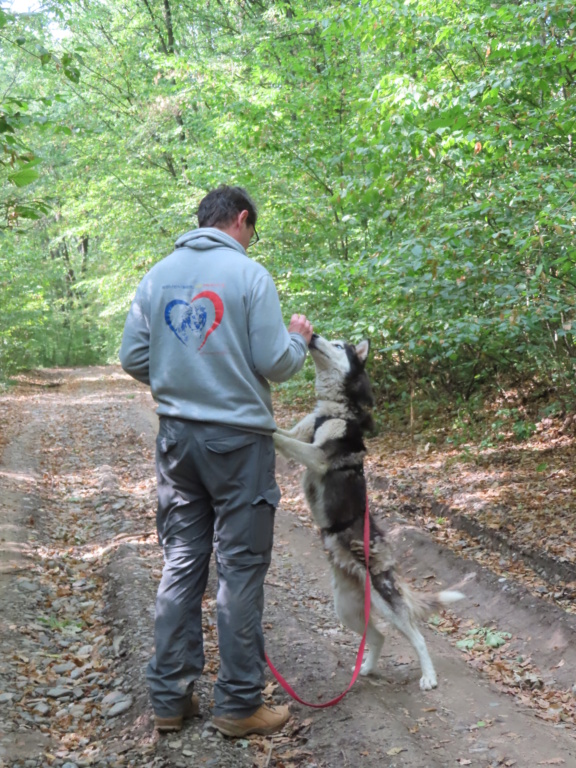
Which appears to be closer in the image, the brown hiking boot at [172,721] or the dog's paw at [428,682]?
the brown hiking boot at [172,721]

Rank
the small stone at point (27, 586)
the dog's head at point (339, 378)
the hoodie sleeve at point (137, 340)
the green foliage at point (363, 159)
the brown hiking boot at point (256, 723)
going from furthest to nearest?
the green foliage at point (363, 159) → the small stone at point (27, 586) → the dog's head at point (339, 378) → the hoodie sleeve at point (137, 340) → the brown hiking boot at point (256, 723)

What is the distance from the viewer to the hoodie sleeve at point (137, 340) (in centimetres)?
346

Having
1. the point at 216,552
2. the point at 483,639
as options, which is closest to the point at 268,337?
the point at 216,552

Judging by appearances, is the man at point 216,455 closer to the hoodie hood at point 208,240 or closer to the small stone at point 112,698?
the hoodie hood at point 208,240

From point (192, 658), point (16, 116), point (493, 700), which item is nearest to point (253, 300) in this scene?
point (192, 658)

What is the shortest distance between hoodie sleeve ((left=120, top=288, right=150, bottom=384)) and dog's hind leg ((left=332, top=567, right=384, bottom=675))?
2068mm

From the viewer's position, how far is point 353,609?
4488mm

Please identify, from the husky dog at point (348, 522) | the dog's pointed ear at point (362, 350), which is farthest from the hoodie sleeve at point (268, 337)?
the dog's pointed ear at point (362, 350)

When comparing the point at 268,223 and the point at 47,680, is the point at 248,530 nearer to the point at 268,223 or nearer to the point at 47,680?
the point at 47,680

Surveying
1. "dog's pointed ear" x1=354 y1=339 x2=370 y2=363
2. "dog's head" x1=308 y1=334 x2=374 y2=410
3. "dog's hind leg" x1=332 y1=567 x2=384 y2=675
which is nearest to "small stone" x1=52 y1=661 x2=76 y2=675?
"dog's hind leg" x1=332 y1=567 x2=384 y2=675

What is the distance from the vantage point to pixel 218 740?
335 centimetres

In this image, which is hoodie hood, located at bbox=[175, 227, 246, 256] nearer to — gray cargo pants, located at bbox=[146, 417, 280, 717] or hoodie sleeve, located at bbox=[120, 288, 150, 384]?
hoodie sleeve, located at bbox=[120, 288, 150, 384]

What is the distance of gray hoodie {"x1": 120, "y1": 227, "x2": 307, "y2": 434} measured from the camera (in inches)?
Result: 127

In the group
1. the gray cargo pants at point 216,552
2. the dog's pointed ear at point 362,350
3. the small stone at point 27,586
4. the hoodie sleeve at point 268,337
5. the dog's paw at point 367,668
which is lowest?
the dog's paw at point 367,668
